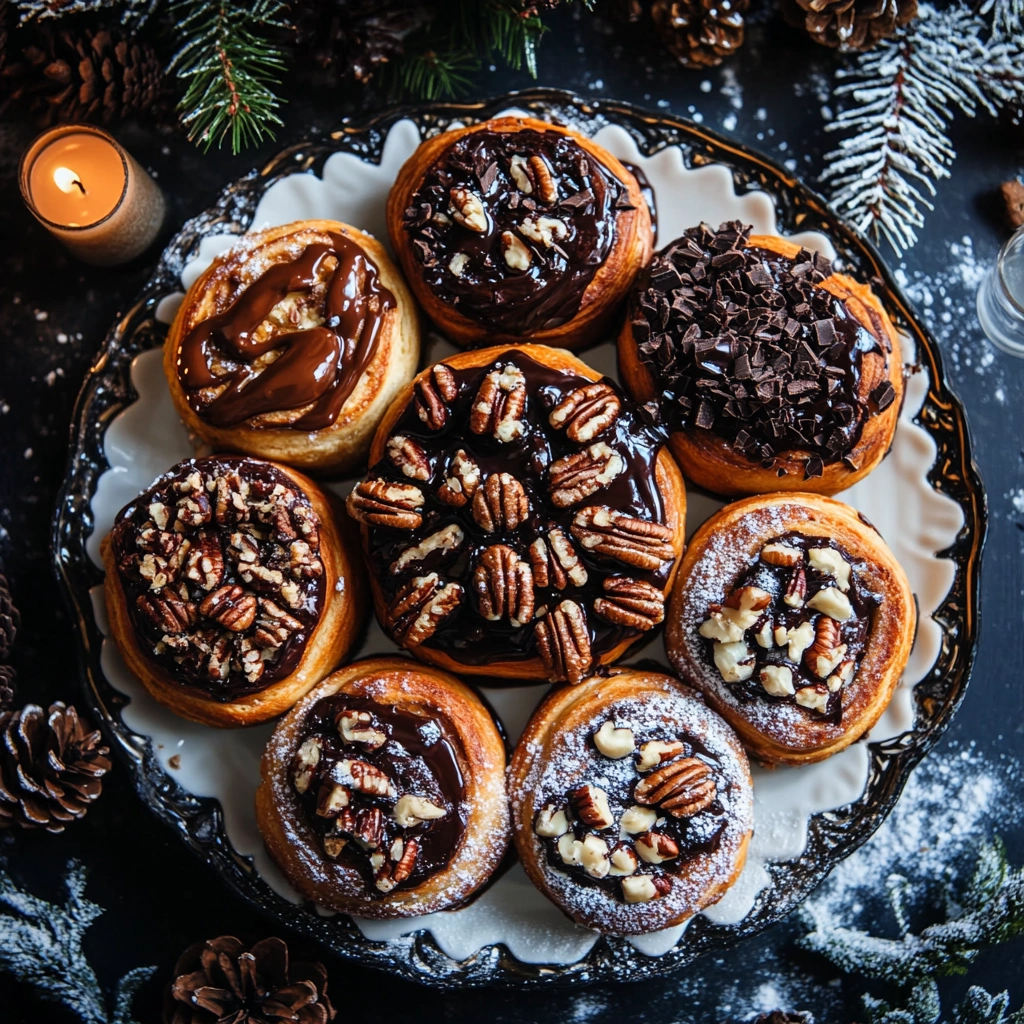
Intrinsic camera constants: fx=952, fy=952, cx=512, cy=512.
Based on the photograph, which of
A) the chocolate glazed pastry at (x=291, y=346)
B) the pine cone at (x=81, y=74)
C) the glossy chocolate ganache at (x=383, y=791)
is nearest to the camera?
the glossy chocolate ganache at (x=383, y=791)

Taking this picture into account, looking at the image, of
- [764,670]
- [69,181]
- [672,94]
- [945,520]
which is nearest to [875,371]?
[945,520]

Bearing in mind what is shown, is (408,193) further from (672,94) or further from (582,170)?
(672,94)

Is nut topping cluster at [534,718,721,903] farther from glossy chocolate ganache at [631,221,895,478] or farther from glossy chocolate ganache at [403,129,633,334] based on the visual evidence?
glossy chocolate ganache at [403,129,633,334]

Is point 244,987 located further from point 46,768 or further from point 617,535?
point 617,535

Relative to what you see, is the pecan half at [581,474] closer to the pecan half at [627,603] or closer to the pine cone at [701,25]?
the pecan half at [627,603]

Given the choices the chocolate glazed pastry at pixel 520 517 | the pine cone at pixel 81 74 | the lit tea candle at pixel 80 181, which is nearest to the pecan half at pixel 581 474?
the chocolate glazed pastry at pixel 520 517
